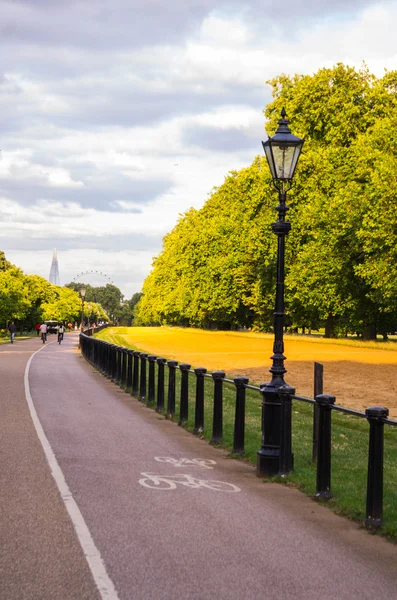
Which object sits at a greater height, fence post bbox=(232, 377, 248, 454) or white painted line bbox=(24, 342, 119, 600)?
fence post bbox=(232, 377, 248, 454)

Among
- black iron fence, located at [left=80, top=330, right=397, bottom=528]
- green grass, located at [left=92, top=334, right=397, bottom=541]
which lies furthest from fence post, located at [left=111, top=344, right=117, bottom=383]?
green grass, located at [left=92, top=334, right=397, bottom=541]

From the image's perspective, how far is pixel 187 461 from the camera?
11.5m

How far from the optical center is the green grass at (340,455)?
340 inches

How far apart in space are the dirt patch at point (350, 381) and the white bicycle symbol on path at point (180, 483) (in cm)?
759

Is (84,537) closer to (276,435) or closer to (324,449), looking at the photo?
(324,449)

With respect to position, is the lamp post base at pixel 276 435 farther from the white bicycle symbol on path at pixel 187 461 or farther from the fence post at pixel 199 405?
the fence post at pixel 199 405

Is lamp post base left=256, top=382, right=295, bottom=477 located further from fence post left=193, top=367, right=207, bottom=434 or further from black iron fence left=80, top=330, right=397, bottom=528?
fence post left=193, top=367, right=207, bottom=434

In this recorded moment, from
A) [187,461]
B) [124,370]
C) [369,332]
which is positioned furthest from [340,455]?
[369,332]

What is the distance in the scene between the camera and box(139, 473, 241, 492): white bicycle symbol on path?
374 inches

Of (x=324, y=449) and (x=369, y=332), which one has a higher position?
(x=369, y=332)

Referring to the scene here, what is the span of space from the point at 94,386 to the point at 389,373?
10419mm

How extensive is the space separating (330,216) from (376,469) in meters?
41.8

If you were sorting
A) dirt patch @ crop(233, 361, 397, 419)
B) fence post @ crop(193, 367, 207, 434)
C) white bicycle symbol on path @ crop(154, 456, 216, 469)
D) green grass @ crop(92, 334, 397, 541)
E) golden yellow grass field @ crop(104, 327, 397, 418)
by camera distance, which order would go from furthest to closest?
golden yellow grass field @ crop(104, 327, 397, 418), dirt patch @ crop(233, 361, 397, 419), fence post @ crop(193, 367, 207, 434), white bicycle symbol on path @ crop(154, 456, 216, 469), green grass @ crop(92, 334, 397, 541)

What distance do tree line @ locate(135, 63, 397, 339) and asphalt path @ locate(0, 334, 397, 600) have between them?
A: 30.8 meters
